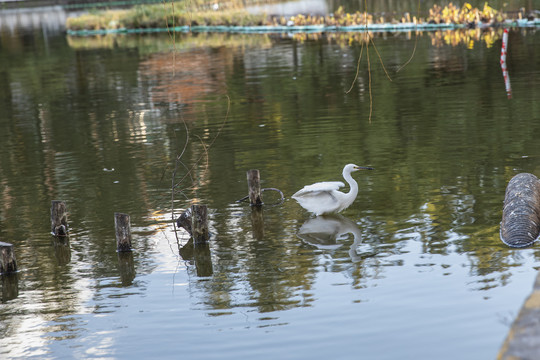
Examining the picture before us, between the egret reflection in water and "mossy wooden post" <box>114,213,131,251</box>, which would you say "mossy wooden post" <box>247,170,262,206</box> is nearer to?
the egret reflection in water

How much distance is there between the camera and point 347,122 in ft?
62.0

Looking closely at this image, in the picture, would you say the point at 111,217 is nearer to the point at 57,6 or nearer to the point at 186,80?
the point at 186,80

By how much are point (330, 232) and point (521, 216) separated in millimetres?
2636

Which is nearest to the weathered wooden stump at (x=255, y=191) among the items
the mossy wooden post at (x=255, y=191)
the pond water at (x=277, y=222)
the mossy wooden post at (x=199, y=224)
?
the mossy wooden post at (x=255, y=191)

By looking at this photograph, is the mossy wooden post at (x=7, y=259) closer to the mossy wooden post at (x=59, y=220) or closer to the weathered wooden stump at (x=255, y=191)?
the mossy wooden post at (x=59, y=220)

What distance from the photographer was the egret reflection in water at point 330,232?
35.5 ft

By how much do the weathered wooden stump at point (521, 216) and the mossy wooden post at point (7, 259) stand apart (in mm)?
6345

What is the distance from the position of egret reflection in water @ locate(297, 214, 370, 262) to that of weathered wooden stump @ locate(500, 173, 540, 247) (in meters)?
1.90

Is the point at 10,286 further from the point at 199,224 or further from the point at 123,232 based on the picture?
the point at 199,224

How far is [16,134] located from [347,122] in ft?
29.3

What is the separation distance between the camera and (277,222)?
1191cm

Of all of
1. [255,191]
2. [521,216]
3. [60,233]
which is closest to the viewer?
[521,216]

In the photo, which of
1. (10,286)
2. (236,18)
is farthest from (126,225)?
(236,18)

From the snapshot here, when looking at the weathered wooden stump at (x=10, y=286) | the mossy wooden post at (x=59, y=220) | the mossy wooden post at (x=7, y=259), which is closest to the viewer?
the weathered wooden stump at (x=10, y=286)
